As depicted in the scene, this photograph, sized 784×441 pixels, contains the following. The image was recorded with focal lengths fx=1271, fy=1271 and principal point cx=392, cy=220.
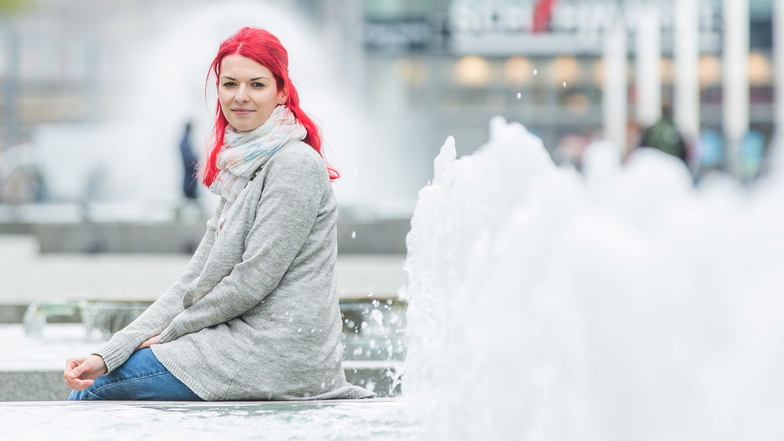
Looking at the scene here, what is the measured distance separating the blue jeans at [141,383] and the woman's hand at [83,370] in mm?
75

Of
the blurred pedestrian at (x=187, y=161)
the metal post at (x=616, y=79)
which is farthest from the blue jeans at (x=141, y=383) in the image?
the metal post at (x=616, y=79)

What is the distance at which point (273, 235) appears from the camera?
343 cm

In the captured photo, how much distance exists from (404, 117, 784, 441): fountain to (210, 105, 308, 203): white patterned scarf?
A: 102cm

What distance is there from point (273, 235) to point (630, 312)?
5.08 ft

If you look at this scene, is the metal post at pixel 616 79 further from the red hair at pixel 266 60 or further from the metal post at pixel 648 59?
the red hair at pixel 266 60

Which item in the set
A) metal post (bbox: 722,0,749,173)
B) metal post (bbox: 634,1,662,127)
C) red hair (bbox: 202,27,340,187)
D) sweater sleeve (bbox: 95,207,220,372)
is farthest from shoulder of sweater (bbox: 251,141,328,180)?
metal post (bbox: 634,1,662,127)

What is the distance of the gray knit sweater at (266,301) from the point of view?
11.3ft

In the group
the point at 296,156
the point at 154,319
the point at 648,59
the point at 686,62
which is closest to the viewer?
the point at 296,156

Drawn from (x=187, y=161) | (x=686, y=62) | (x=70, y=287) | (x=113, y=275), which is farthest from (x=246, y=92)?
(x=686, y=62)

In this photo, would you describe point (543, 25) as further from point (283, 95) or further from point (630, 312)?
point (630, 312)

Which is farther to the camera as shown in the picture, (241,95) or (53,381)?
(53,381)

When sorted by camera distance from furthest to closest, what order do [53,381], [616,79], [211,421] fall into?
[616,79] < [53,381] < [211,421]

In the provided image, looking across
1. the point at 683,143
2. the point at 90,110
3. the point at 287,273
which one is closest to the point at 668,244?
the point at 287,273

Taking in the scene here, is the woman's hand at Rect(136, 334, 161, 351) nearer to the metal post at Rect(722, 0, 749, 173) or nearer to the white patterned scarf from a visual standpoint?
the white patterned scarf
